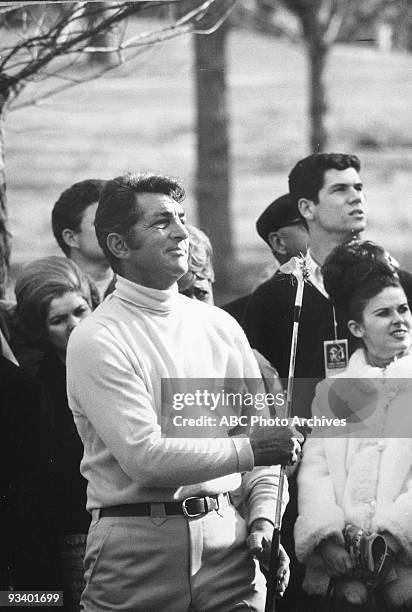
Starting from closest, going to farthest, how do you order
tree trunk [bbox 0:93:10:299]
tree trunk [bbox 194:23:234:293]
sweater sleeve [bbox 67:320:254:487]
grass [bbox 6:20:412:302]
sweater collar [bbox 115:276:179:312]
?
sweater sleeve [bbox 67:320:254:487] → sweater collar [bbox 115:276:179:312] → grass [bbox 6:20:412:302] → tree trunk [bbox 194:23:234:293] → tree trunk [bbox 0:93:10:299]

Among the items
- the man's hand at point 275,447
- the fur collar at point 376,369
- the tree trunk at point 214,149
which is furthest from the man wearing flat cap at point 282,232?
the man's hand at point 275,447

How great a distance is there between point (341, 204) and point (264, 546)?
42.2 inches

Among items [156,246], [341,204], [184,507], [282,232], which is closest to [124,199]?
[156,246]

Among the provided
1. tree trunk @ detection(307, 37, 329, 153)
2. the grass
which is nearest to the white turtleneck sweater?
the grass

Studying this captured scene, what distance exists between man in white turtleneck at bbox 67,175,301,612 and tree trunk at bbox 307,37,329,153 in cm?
50

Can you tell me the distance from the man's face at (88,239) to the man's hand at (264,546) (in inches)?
40.0

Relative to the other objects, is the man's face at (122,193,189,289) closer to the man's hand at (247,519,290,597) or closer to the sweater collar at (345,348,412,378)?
the sweater collar at (345,348,412,378)

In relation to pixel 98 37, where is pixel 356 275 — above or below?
below

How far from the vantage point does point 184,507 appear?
276 cm

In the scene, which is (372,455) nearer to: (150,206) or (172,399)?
(172,399)

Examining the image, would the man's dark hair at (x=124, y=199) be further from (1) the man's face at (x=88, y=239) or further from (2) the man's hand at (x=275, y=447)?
(2) the man's hand at (x=275, y=447)

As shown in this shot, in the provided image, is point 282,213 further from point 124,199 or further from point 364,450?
point 364,450

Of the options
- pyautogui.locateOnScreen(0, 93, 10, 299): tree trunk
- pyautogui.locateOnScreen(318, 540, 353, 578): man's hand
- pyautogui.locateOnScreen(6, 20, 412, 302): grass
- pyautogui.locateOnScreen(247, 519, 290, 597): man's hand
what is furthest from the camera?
pyautogui.locateOnScreen(0, 93, 10, 299): tree trunk

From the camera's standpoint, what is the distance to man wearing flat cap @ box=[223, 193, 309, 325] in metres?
3.21
